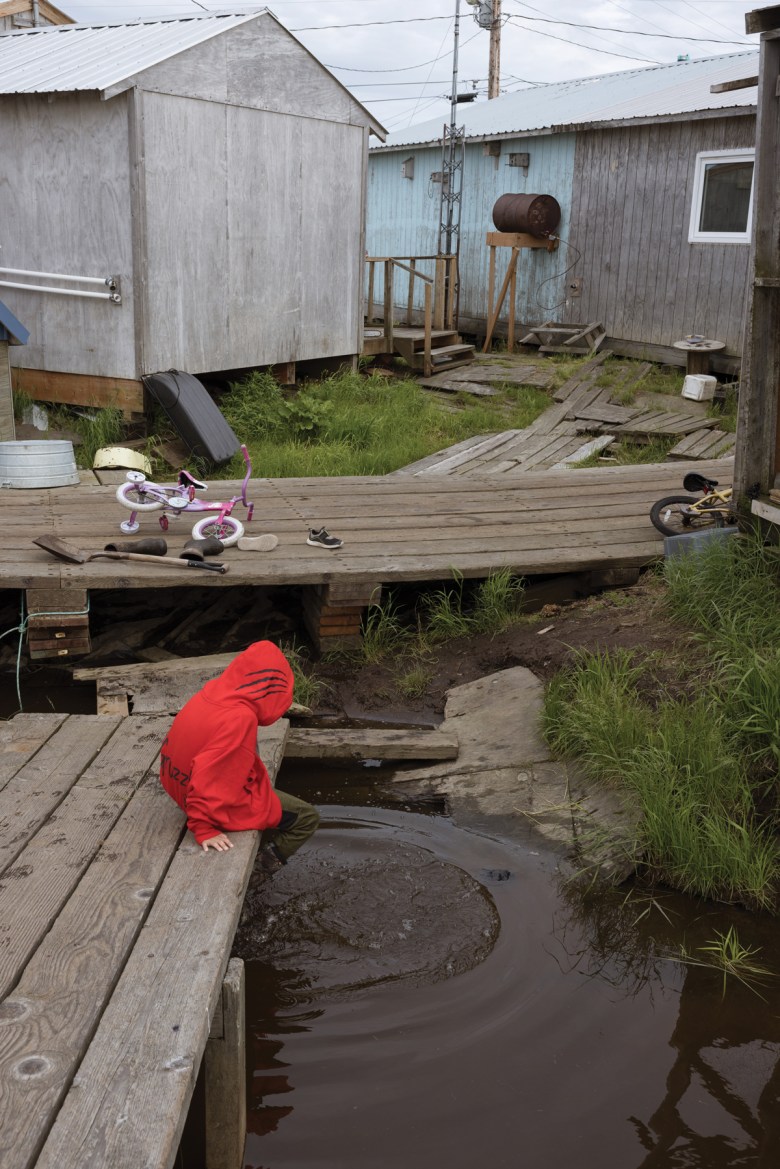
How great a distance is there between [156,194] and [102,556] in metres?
5.46

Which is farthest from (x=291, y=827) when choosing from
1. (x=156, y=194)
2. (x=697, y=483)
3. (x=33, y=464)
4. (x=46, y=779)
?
(x=156, y=194)

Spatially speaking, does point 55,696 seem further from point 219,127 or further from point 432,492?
point 219,127

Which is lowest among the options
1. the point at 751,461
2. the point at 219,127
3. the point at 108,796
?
the point at 108,796

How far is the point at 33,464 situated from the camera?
816cm

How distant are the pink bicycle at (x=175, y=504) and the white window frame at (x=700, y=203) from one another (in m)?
9.34

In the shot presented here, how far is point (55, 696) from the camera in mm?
6367

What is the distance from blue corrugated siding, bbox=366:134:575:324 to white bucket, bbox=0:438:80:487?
10542 mm

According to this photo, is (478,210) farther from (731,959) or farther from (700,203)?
(731,959)

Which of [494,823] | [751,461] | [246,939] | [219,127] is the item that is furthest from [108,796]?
[219,127]

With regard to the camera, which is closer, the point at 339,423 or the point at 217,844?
the point at 217,844

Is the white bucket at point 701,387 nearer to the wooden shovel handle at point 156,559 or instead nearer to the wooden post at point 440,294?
the wooden post at point 440,294

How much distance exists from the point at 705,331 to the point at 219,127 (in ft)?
22.4

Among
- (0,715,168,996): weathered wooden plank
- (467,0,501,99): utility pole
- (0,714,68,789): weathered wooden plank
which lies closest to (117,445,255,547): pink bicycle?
(0,714,68,789): weathered wooden plank

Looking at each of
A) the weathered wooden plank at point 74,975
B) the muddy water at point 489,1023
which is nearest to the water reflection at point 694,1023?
the muddy water at point 489,1023
